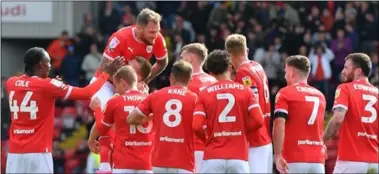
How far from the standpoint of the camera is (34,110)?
17.1 m

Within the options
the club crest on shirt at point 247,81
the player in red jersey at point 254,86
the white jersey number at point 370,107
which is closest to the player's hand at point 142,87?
the player in red jersey at point 254,86

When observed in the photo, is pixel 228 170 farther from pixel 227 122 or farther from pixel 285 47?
pixel 285 47

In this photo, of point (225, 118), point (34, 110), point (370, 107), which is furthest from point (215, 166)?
point (34, 110)

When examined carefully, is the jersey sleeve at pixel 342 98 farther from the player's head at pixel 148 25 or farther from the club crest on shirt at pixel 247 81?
the player's head at pixel 148 25

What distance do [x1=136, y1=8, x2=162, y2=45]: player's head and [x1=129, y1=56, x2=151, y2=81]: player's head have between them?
413mm

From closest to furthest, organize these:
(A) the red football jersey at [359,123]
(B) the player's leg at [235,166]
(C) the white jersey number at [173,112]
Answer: (B) the player's leg at [235,166] < (C) the white jersey number at [173,112] < (A) the red football jersey at [359,123]

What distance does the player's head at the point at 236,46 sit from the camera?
55.5 feet

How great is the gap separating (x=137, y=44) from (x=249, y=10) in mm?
12836

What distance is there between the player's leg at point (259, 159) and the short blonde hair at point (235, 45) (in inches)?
53.5

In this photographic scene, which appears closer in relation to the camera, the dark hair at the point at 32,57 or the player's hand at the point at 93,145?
the dark hair at the point at 32,57

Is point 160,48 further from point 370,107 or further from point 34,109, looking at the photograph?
point 370,107

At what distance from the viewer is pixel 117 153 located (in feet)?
54.5

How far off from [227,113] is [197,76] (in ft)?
5.75

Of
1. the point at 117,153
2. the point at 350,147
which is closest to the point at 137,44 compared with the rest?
the point at 117,153
